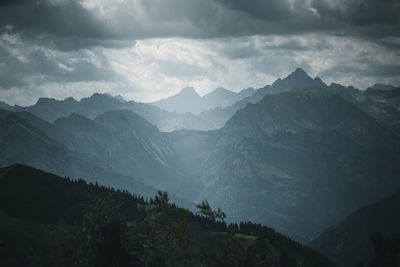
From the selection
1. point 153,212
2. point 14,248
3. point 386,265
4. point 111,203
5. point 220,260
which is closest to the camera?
point 386,265

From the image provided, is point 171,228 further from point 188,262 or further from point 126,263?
point 126,263

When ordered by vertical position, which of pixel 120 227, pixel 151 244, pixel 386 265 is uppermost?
pixel 120 227

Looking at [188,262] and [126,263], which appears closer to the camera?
[188,262]

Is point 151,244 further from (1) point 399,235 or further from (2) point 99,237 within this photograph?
(1) point 399,235

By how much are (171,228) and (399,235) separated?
31.2 meters

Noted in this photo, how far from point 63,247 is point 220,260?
25.1m

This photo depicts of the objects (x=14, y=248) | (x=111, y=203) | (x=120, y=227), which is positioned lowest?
(x=120, y=227)

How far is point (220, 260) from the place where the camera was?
52.8 meters

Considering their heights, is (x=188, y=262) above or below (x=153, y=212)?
below

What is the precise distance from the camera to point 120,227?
5984 centimetres

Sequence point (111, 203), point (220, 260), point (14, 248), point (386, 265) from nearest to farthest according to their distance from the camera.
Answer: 1. point (386, 265)
2. point (220, 260)
3. point (111, 203)
4. point (14, 248)

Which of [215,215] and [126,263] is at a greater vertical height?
[215,215]

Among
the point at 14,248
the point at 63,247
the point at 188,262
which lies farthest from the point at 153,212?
the point at 14,248

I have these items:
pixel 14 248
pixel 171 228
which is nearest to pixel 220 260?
pixel 171 228
